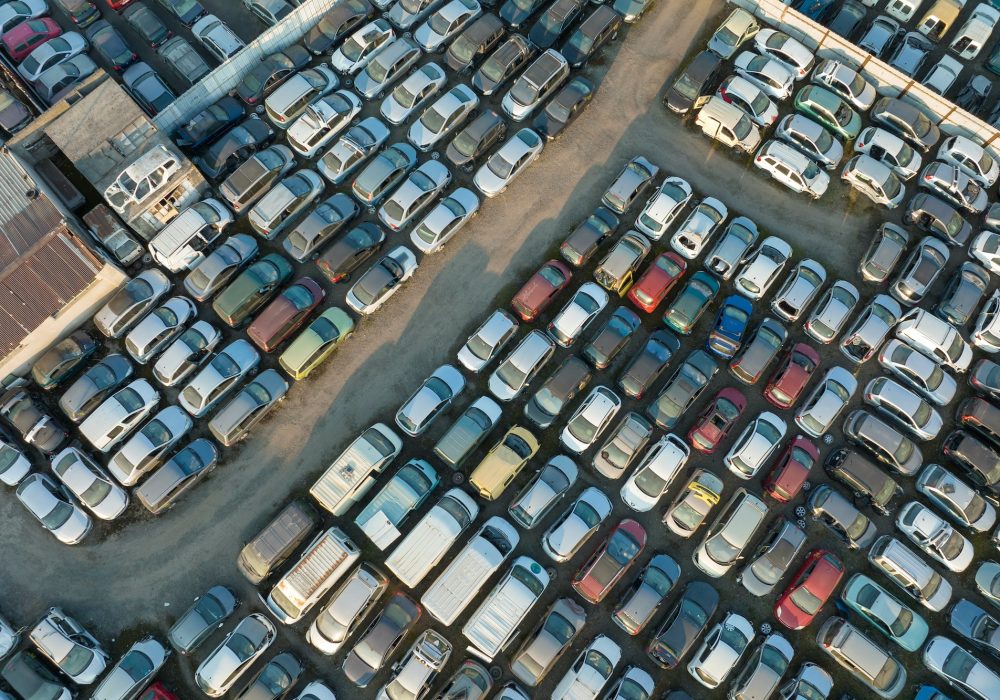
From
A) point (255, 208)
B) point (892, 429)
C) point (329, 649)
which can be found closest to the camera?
point (329, 649)

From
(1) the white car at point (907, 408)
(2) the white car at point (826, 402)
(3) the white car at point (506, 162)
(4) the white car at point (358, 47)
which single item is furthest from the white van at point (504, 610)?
(4) the white car at point (358, 47)

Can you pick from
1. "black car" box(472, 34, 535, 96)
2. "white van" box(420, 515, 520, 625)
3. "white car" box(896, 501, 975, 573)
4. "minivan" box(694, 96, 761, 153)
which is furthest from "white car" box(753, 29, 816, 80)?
"white van" box(420, 515, 520, 625)

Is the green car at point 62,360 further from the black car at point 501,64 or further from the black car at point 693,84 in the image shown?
the black car at point 693,84

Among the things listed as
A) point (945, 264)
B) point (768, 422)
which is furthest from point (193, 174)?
point (945, 264)

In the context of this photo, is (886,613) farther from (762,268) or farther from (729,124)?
(729,124)

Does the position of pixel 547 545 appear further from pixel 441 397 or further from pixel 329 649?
pixel 329 649

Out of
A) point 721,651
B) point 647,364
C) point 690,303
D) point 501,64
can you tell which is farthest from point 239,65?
point 721,651

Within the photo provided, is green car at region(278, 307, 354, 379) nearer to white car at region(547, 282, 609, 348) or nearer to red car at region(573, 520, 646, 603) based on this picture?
white car at region(547, 282, 609, 348)
